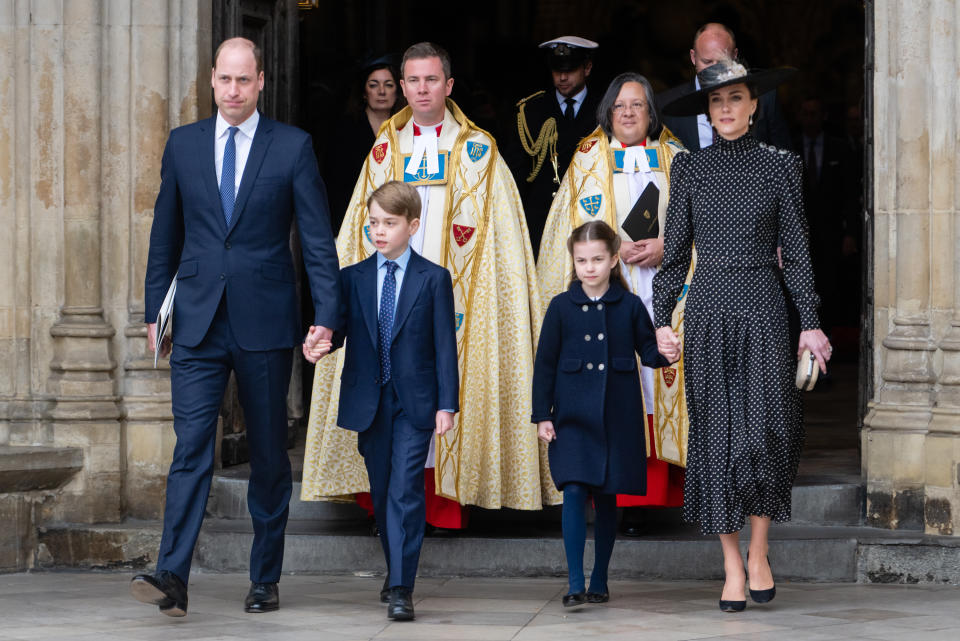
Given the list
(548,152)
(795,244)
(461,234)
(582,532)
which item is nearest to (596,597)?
(582,532)

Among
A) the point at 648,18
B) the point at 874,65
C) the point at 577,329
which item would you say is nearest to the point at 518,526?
the point at 577,329

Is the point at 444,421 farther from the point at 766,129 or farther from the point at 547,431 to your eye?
the point at 766,129

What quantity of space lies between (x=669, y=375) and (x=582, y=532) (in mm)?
1223

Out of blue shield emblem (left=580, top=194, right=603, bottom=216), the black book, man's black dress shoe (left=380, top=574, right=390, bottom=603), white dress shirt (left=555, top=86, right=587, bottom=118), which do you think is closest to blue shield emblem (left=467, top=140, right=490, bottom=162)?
blue shield emblem (left=580, top=194, right=603, bottom=216)

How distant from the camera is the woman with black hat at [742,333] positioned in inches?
247

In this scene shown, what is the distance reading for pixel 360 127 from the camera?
28.3 ft

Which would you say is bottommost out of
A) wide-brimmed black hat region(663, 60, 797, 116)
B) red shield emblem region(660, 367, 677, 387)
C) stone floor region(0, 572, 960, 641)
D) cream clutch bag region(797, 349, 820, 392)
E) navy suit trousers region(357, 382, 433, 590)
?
stone floor region(0, 572, 960, 641)

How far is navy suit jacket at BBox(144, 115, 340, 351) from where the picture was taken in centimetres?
626

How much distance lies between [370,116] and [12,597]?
9.77 ft

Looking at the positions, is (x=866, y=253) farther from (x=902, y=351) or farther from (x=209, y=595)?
(x=209, y=595)

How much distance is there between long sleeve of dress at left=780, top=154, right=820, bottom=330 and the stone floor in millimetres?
1108

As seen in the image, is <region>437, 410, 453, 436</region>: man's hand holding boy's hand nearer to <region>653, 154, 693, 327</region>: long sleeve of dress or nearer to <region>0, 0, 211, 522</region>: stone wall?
<region>653, 154, 693, 327</region>: long sleeve of dress

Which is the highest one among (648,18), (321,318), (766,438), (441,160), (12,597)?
(648,18)

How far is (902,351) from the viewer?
7.39m
